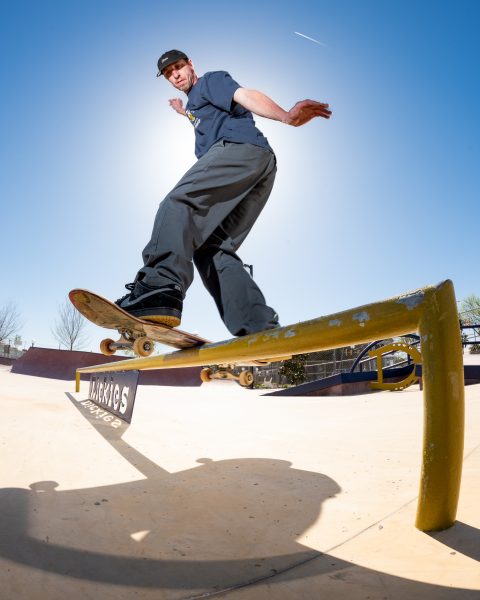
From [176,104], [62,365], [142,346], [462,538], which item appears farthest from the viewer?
[62,365]

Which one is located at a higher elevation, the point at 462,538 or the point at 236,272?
the point at 236,272

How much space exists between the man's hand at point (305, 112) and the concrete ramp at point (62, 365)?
35.5 ft

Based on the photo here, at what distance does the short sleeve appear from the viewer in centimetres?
163

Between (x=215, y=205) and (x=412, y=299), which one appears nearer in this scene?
(x=412, y=299)

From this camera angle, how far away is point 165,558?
76cm

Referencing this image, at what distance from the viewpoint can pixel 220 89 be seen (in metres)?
1.67

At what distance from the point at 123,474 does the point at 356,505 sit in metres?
0.93

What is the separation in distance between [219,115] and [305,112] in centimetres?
50

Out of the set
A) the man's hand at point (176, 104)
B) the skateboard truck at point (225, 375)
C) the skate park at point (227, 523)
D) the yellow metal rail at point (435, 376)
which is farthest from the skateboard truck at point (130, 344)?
the man's hand at point (176, 104)

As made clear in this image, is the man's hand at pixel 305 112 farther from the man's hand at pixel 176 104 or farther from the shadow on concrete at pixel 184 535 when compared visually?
the shadow on concrete at pixel 184 535

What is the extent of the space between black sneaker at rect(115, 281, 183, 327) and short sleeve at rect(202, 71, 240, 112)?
918 mm

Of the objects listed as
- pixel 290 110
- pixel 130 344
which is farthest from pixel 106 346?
pixel 290 110

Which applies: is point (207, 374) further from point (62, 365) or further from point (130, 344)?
point (62, 365)

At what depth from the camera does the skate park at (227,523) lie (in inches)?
25.3
